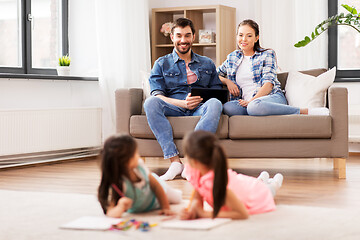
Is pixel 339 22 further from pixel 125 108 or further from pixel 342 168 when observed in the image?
pixel 125 108

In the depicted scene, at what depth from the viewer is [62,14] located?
16.5 feet

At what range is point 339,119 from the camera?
3.45m

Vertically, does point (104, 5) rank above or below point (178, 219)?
above

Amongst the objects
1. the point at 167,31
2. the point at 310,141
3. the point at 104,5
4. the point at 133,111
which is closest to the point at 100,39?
the point at 104,5

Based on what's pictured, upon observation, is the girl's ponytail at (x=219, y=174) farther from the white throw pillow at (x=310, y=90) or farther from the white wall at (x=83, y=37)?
the white wall at (x=83, y=37)

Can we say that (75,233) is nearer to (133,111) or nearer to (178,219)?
(178,219)

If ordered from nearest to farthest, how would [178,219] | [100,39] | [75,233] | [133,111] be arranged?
[75,233]
[178,219]
[133,111]
[100,39]

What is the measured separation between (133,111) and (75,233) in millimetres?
1862

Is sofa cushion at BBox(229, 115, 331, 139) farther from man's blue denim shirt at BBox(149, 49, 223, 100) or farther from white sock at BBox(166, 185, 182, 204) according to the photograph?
white sock at BBox(166, 185, 182, 204)

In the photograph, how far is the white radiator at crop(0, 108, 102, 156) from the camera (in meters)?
4.09

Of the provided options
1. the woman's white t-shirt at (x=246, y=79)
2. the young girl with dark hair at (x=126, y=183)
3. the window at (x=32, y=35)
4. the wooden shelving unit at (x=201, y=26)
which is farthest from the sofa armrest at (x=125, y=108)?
the wooden shelving unit at (x=201, y=26)

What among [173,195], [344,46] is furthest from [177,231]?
[344,46]

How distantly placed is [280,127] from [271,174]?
0.38 m

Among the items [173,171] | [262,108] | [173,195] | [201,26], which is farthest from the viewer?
[201,26]
